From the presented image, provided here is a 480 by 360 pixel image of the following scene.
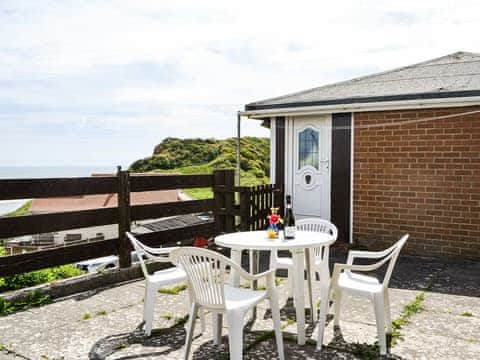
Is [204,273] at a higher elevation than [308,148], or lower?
lower

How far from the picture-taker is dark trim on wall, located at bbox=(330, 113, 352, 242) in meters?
7.67

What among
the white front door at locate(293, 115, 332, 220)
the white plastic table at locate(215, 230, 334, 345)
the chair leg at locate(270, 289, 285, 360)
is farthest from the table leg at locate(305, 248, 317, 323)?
the white front door at locate(293, 115, 332, 220)

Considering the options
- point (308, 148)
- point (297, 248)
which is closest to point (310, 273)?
point (297, 248)

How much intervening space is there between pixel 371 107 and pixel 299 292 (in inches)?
180

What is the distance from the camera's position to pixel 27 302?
4.54 meters

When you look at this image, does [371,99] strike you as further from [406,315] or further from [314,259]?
[406,315]

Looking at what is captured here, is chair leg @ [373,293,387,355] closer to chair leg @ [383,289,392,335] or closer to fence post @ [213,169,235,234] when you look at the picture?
chair leg @ [383,289,392,335]

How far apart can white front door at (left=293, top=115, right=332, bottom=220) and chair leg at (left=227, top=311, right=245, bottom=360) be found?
5291mm

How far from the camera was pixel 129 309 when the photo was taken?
4445mm

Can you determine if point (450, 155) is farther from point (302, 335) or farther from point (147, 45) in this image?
point (147, 45)

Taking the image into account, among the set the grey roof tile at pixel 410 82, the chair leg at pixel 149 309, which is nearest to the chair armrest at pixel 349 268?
the chair leg at pixel 149 309

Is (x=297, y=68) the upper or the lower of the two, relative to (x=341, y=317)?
upper

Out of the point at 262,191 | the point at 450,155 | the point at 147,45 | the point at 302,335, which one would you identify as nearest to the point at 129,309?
the point at 302,335

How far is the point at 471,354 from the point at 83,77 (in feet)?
63.1
